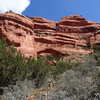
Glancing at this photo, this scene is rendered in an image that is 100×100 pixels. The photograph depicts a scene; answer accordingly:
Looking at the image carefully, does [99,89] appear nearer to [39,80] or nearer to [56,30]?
[39,80]

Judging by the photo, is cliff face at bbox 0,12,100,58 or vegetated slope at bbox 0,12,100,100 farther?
cliff face at bbox 0,12,100,58

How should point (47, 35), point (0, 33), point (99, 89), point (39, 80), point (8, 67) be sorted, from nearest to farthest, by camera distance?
1. point (99, 89)
2. point (8, 67)
3. point (39, 80)
4. point (0, 33)
5. point (47, 35)

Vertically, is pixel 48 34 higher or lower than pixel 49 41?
higher

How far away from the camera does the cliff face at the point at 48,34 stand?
128 feet

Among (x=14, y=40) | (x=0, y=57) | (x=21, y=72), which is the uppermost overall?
(x=14, y=40)

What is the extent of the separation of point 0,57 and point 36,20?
32596 mm

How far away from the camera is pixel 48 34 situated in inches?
1754

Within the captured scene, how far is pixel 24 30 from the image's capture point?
41.4 m

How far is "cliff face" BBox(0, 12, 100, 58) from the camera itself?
39.0 metres

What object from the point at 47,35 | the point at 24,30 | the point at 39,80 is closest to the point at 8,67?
the point at 39,80

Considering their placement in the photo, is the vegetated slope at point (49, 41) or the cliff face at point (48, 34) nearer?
the vegetated slope at point (49, 41)

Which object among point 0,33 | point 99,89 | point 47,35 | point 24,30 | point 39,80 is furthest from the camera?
point 47,35

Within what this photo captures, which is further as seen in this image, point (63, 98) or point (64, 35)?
point (64, 35)

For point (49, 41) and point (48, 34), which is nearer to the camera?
point (49, 41)
